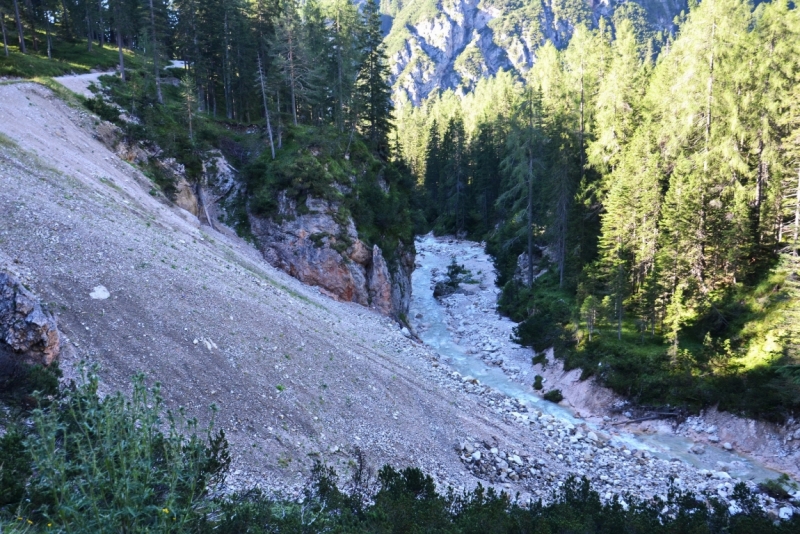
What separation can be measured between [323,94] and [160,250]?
34010mm

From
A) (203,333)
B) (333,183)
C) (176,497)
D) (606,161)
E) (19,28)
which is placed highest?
(19,28)

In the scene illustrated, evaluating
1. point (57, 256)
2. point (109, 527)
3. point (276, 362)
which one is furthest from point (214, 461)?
point (57, 256)

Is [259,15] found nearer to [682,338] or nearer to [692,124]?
[692,124]

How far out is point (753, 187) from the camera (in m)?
27.3

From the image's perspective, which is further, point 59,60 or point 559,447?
point 59,60

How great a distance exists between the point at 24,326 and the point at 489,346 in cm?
2782

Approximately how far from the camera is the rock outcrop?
3231cm

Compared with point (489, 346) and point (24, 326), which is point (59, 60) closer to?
point (24, 326)

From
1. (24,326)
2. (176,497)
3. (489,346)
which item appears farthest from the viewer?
(489,346)

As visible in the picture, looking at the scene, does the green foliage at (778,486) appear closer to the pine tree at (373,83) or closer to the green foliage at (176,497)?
the green foliage at (176,497)

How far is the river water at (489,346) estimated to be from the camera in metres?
19.6

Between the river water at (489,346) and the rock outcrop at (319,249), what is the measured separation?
6471 millimetres

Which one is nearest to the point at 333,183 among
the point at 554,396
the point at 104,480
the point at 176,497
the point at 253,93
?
the point at 253,93

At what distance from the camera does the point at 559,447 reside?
1948cm
